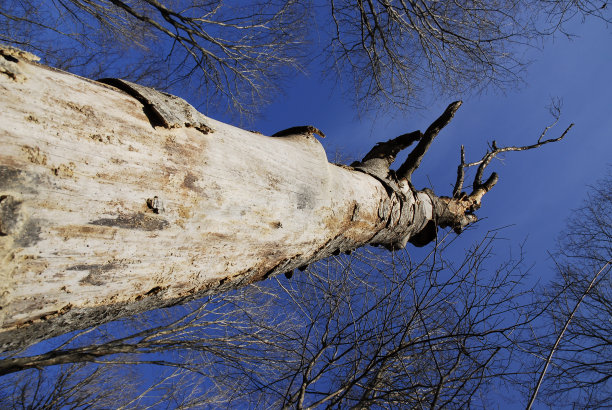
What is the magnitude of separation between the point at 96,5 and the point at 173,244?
481 centimetres

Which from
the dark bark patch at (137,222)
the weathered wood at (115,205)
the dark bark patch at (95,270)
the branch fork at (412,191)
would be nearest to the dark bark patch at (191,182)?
the weathered wood at (115,205)

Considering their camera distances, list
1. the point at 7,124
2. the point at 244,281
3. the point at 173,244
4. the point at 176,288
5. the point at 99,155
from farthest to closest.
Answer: the point at 244,281 < the point at 176,288 < the point at 173,244 < the point at 99,155 < the point at 7,124

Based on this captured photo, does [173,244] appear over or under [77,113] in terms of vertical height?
under

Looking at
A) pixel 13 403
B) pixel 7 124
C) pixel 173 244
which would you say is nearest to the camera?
pixel 7 124

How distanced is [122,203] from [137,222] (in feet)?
0.23

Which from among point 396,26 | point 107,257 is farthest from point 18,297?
point 396,26

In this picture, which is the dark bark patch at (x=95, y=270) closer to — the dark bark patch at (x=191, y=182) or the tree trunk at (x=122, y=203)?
the tree trunk at (x=122, y=203)

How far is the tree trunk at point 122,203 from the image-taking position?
81 cm

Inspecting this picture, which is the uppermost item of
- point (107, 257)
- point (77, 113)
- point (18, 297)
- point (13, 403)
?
point (77, 113)

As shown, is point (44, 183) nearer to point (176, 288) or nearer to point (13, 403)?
point (176, 288)

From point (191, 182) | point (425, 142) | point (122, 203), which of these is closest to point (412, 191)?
point (425, 142)

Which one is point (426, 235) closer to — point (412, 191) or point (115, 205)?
point (412, 191)

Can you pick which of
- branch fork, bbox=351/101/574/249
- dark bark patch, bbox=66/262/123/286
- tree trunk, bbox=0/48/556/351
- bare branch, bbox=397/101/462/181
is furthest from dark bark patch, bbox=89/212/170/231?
bare branch, bbox=397/101/462/181

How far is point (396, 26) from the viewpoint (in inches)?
167
